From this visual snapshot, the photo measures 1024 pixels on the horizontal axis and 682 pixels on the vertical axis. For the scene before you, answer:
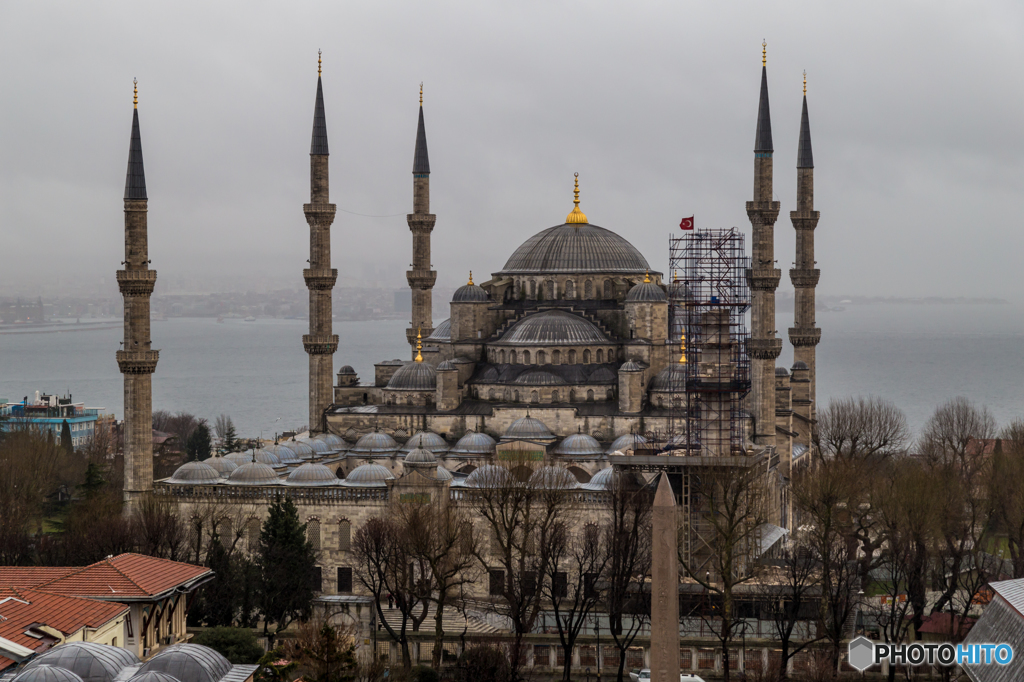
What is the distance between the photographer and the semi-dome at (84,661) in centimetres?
1816

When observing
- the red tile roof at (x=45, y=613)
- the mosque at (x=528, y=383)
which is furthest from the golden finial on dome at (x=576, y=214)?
the red tile roof at (x=45, y=613)

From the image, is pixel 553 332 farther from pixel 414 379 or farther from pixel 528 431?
pixel 528 431

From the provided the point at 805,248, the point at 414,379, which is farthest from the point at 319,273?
the point at 805,248

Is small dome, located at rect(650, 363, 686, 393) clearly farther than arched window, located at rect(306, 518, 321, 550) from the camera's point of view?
Yes

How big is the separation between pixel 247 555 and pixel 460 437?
30.4ft

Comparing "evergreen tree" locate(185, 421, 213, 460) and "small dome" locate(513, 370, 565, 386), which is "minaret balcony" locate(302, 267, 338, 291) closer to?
"small dome" locate(513, 370, 565, 386)

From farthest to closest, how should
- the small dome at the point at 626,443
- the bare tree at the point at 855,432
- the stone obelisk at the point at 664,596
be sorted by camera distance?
the bare tree at the point at 855,432 → the small dome at the point at 626,443 → the stone obelisk at the point at 664,596

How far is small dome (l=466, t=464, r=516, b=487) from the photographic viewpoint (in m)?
30.4

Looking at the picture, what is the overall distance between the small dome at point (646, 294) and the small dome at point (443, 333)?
6.57 m

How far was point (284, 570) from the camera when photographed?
29250mm

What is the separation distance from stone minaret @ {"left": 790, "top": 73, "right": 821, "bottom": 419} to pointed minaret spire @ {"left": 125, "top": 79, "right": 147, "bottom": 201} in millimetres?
21348

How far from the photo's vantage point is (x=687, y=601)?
29.5 meters

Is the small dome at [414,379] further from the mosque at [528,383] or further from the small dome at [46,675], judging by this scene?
the small dome at [46,675]

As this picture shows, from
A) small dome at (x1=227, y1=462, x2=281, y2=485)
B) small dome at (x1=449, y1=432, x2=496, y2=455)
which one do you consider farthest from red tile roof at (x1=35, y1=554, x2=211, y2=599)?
small dome at (x1=449, y1=432, x2=496, y2=455)
